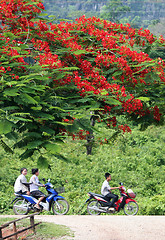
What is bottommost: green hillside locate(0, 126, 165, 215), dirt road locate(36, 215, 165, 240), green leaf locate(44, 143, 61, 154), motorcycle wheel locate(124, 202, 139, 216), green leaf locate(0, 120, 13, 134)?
green hillside locate(0, 126, 165, 215)

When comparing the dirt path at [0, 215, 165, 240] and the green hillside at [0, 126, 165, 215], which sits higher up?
the dirt path at [0, 215, 165, 240]

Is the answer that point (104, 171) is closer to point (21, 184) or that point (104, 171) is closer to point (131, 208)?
point (131, 208)

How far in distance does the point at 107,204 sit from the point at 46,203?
1672 millimetres

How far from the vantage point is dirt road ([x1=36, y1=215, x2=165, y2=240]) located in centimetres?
688

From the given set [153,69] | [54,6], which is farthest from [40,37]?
[54,6]

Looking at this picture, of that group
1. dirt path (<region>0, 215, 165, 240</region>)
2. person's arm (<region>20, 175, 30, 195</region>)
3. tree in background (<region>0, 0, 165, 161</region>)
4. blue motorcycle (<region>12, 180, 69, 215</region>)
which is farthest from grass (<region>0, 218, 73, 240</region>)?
tree in background (<region>0, 0, 165, 161</region>)

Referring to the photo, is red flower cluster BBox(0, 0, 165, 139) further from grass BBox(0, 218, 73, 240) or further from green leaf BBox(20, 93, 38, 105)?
grass BBox(0, 218, 73, 240)

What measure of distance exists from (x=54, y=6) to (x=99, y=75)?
111228mm

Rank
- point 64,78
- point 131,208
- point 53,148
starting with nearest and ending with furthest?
point 53,148, point 64,78, point 131,208

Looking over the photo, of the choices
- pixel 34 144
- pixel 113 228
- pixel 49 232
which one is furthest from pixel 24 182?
pixel 34 144

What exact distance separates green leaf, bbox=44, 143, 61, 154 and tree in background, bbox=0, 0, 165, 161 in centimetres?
2

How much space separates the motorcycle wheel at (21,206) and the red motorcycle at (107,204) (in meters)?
1.68

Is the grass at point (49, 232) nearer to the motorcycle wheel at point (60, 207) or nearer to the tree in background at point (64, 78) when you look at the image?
the motorcycle wheel at point (60, 207)

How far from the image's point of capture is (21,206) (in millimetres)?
9375
